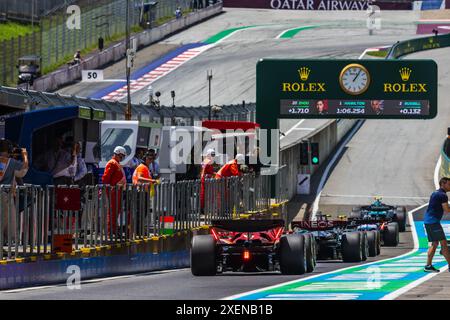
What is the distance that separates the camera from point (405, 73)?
46.6 m

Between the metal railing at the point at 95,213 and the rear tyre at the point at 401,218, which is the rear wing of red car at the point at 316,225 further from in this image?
the rear tyre at the point at 401,218

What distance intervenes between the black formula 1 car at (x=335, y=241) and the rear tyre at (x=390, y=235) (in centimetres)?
582

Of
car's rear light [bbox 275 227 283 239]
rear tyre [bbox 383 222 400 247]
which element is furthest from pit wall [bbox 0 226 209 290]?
rear tyre [bbox 383 222 400 247]

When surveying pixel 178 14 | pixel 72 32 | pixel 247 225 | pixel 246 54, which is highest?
pixel 178 14

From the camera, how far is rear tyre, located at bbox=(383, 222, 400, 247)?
32.4 m

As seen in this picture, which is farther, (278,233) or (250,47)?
(250,47)

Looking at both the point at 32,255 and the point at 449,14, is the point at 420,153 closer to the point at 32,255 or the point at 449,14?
the point at 32,255

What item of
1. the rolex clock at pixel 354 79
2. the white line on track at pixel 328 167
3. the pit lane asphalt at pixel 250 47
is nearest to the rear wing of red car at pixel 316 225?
the white line on track at pixel 328 167

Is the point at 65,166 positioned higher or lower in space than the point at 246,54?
lower

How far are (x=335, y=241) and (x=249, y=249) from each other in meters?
5.29

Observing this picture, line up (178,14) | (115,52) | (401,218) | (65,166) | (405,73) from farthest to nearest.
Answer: (178,14) → (115,52) → (405,73) → (401,218) → (65,166)

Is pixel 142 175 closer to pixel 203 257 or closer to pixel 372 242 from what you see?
pixel 203 257

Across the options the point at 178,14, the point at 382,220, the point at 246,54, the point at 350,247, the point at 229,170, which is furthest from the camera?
the point at 178,14

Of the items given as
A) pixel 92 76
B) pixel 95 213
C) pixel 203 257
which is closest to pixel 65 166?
pixel 95 213
